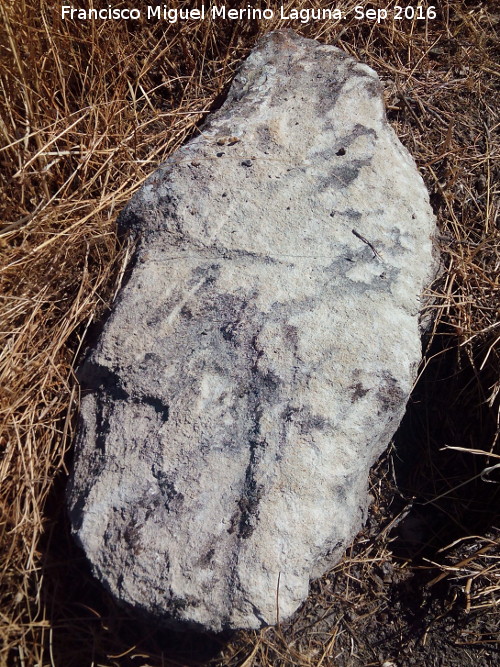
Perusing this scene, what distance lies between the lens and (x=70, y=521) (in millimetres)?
1534

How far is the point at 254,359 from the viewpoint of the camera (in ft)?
4.97

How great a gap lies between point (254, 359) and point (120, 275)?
0.53 metres

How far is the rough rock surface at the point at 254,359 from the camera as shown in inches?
54.7

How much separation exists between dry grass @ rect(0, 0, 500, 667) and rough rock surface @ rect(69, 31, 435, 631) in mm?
183

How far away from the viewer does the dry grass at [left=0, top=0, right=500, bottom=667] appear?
162 centimetres

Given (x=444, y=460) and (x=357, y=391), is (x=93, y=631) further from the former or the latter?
(x=444, y=460)

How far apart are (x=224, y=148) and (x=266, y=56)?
1.50 feet

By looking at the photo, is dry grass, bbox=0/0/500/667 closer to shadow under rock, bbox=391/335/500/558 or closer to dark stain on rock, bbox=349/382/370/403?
shadow under rock, bbox=391/335/500/558

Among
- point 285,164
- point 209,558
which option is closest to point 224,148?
point 285,164

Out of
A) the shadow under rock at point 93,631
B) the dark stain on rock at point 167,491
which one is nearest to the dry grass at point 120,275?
the shadow under rock at point 93,631

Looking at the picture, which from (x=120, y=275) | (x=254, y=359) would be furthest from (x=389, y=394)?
(x=120, y=275)

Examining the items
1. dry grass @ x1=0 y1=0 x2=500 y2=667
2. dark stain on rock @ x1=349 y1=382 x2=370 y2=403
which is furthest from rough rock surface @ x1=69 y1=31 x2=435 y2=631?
dry grass @ x1=0 y1=0 x2=500 y2=667

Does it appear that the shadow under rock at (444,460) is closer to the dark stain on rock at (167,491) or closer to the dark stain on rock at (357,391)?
the dark stain on rock at (357,391)

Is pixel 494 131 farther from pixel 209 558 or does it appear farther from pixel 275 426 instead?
pixel 209 558
